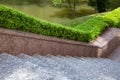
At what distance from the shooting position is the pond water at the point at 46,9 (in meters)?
24.5

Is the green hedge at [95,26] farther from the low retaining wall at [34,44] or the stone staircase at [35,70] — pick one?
the stone staircase at [35,70]

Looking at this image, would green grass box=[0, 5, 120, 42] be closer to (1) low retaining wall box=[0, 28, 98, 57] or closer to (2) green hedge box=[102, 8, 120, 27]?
(1) low retaining wall box=[0, 28, 98, 57]

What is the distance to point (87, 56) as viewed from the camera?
1042 centimetres

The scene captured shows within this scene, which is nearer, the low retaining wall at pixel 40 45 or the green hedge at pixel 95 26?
the low retaining wall at pixel 40 45

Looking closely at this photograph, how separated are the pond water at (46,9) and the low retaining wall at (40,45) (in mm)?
13493

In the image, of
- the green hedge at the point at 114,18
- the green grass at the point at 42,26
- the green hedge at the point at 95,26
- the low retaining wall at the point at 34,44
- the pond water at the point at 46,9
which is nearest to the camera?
the low retaining wall at the point at 34,44

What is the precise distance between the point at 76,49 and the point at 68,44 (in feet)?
1.97

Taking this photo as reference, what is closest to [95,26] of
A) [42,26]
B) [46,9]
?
[42,26]

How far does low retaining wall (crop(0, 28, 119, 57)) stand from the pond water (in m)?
13.5

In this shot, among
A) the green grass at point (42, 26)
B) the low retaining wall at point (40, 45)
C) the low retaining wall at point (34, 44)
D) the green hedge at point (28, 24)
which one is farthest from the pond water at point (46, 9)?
the green hedge at point (28, 24)

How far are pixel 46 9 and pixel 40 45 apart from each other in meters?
19.7

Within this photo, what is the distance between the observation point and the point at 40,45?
7.36 meters

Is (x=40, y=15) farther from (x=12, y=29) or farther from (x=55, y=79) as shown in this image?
(x=55, y=79)

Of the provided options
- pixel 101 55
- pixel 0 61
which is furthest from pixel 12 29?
pixel 101 55
